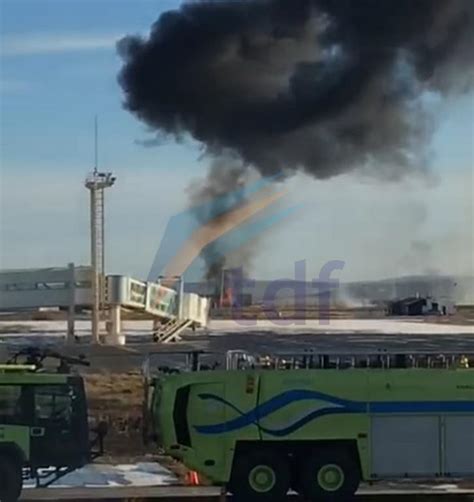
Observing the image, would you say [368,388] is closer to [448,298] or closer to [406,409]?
[406,409]

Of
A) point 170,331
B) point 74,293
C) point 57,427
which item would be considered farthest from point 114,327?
point 57,427

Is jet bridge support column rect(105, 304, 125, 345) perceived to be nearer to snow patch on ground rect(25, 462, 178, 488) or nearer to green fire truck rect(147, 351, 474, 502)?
snow patch on ground rect(25, 462, 178, 488)

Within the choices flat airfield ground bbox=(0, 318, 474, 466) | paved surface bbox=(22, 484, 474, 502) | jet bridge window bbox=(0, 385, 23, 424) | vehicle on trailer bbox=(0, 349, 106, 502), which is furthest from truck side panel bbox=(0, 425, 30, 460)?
flat airfield ground bbox=(0, 318, 474, 466)

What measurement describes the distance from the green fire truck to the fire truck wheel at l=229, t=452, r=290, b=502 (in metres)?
0.02

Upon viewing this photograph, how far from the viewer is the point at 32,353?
20.1 metres

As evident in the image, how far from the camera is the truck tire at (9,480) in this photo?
57.8 ft

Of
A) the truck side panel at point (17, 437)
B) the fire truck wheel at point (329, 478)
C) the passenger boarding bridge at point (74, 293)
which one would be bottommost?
the fire truck wheel at point (329, 478)

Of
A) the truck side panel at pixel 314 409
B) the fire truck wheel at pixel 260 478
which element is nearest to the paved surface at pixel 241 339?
the fire truck wheel at pixel 260 478

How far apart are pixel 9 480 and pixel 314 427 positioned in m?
4.75

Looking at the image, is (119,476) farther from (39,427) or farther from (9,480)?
(9,480)

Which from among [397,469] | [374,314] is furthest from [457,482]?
[374,314]

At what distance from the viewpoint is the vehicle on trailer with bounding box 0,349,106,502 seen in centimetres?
1777

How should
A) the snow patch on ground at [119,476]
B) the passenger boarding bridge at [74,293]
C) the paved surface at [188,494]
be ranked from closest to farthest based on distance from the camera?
the paved surface at [188,494] < the snow patch on ground at [119,476] < the passenger boarding bridge at [74,293]

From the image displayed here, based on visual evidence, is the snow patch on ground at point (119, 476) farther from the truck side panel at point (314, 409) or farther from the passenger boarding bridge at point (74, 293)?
the passenger boarding bridge at point (74, 293)
